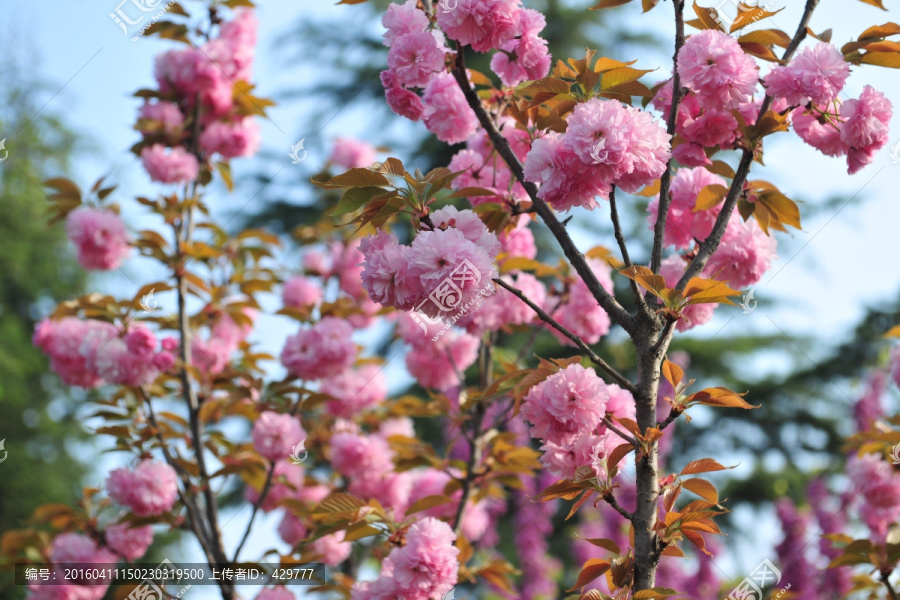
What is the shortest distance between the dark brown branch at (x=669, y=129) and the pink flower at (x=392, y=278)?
1.49ft

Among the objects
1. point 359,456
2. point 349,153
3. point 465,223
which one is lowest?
point 465,223

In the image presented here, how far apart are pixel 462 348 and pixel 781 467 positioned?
18.5 ft

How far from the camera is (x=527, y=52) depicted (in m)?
1.43

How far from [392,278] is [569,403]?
1.23ft

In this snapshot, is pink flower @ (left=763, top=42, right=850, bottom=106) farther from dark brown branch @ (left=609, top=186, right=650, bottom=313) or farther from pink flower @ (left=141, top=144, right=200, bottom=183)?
pink flower @ (left=141, top=144, right=200, bottom=183)

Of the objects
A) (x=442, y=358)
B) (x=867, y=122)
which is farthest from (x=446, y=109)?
(x=442, y=358)

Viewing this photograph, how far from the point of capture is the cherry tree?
1.15m

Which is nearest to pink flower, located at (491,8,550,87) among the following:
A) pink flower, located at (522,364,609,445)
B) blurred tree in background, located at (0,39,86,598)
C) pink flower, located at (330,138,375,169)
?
pink flower, located at (522,364,609,445)

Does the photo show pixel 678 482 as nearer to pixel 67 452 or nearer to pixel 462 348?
pixel 462 348

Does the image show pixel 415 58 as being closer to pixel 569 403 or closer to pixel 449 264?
pixel 449 264

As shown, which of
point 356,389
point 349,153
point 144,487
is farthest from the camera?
point 349,153

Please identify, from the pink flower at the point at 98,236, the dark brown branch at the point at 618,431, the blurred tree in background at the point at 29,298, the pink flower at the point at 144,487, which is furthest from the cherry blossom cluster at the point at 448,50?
the blurred tree in background at the point at 29,298

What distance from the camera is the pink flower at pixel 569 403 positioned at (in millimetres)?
1186

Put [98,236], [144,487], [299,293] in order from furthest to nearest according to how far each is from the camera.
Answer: [299,293], [98,236], [144,487]
